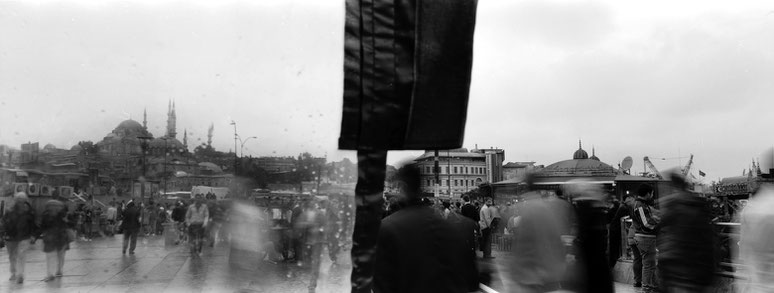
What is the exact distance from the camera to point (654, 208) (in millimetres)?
6352

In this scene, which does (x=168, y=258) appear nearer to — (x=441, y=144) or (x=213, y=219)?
(x=213, y=219)

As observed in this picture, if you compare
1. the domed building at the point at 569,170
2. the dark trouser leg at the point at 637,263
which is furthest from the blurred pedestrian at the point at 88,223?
the dark trouser leg at the point at 637,263

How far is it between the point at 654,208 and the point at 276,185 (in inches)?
249

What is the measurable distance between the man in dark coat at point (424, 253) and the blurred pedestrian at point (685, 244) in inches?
67.9

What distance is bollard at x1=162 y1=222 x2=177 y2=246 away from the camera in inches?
37.8

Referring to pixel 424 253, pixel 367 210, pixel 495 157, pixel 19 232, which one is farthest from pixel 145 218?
pixel 495 157

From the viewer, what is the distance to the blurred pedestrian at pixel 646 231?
6.25m

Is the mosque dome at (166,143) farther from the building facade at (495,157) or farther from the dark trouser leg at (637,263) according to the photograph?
the dark trouser leg at (637,263)

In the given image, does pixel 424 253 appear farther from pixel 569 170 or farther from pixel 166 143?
pixel 569 170

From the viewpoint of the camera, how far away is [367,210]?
920mm

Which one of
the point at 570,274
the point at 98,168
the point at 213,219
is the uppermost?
the point at 98,168

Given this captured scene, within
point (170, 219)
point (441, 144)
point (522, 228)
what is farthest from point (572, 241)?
point (170, 219)

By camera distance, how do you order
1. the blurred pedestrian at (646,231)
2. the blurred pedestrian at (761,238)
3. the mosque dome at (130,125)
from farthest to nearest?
the blurred pedestrian at (646,231) < the blurred pedestrian at (761,238) < the mosque dome at (130,125)

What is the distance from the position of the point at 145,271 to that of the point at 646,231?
635 cm
